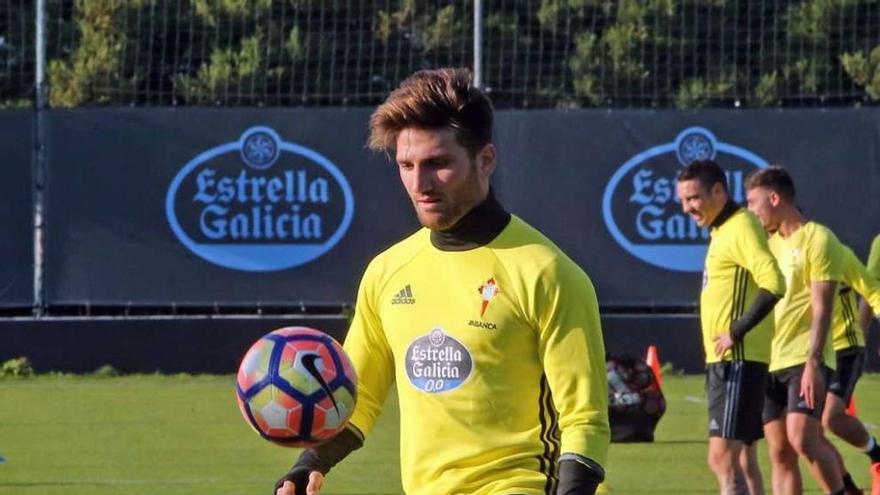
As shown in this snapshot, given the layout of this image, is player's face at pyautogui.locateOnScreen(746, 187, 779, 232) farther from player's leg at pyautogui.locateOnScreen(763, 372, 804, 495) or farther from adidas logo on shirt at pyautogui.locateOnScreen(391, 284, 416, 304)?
adidas logo on shirt at pyautogui.locateOnScreen(391, 284, 416, 304)

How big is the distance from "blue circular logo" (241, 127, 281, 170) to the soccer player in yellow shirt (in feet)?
44.8

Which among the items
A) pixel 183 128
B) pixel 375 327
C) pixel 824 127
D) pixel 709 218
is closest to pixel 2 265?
pixel 183 128

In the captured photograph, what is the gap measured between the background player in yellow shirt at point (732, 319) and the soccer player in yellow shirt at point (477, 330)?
4875mm

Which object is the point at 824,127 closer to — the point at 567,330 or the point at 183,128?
the point at 183,128

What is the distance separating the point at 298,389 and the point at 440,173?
0.72m

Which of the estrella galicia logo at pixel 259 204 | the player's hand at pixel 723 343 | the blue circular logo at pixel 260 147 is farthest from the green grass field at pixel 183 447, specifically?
the blue circular logo at pixel 260 147

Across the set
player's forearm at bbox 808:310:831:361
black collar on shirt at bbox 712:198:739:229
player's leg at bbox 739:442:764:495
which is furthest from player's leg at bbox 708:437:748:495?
black collar on shirt at bbox 712:198:739:229

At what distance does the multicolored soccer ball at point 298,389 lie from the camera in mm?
4723

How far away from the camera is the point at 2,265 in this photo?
1780 cm

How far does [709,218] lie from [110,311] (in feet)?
32.4

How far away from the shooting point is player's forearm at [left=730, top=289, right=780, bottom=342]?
9273mm

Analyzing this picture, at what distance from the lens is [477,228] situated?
4668 mm

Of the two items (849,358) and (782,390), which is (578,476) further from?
(849,358)

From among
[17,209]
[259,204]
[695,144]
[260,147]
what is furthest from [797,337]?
[17,209]
